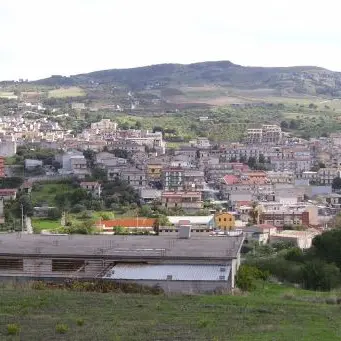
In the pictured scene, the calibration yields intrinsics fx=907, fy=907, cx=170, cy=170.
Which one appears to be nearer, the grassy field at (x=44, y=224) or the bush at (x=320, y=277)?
the bush at (x=320, y=277)

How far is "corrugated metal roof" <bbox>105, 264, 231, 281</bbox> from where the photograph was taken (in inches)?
601

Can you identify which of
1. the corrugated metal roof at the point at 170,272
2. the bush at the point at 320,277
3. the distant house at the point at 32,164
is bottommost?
the distant house at the point at 32,164

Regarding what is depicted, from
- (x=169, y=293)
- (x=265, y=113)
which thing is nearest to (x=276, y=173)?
(x=265, y=113)

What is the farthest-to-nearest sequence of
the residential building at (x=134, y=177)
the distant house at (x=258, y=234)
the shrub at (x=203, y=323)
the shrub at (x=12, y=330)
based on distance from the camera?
the residential building at (x=134, y=177) → the distant house at (x=258, y=234) → the shrub at (x=203, y=323) → the shrub at (x=12, y=330)

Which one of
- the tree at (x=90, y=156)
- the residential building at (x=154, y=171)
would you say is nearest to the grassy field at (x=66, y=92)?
the tree at (x=90, y=156)

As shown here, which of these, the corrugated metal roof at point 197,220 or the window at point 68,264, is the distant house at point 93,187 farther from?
the window at point 68,264

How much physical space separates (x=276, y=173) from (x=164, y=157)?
9256 millimetres

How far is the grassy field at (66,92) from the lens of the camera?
417 feet

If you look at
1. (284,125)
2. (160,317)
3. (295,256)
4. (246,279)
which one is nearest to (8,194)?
(295,256)

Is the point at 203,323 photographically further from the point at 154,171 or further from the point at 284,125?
the point at 284,125

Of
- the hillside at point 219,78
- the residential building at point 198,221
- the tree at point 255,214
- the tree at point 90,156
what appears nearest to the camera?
the residential building at point 198,221

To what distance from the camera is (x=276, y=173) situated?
70812 millimetres

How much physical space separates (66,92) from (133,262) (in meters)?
118

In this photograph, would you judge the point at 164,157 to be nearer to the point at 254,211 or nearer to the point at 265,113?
the point at 254,211
